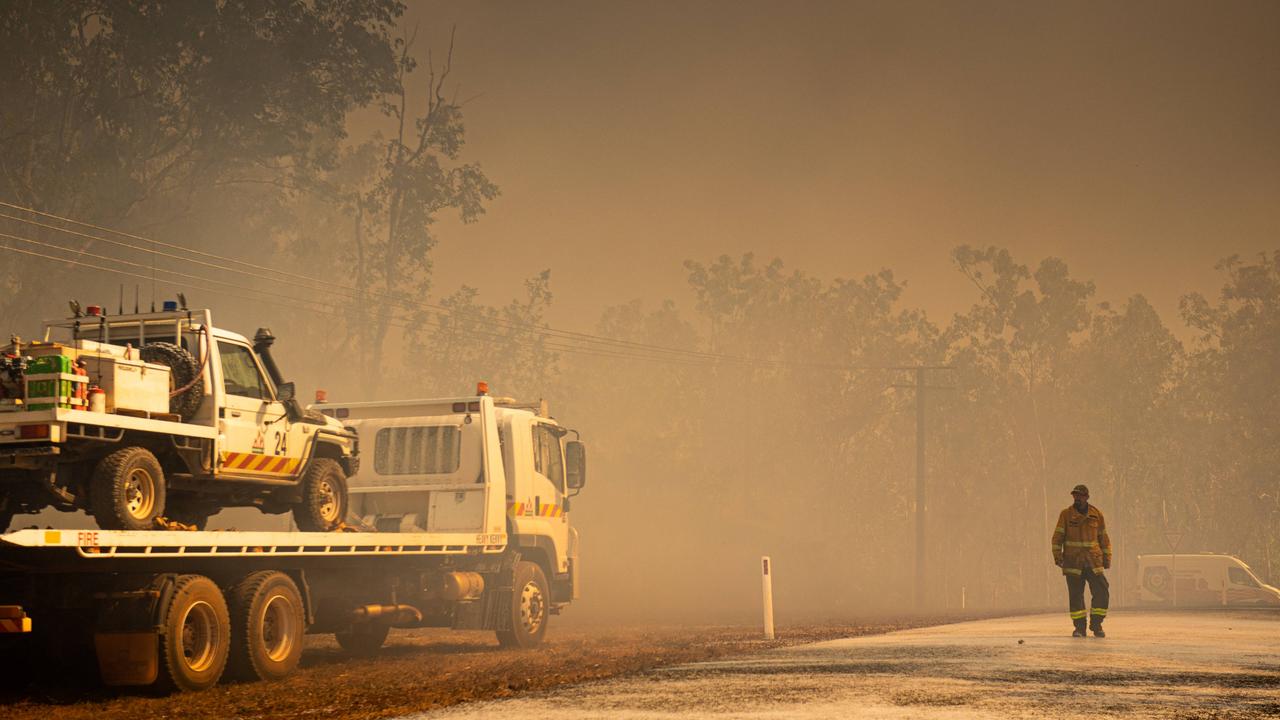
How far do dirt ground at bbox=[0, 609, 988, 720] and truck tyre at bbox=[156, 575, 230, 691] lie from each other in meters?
0.16

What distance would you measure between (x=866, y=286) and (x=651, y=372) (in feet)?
55.6

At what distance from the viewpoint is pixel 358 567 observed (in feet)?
48.6

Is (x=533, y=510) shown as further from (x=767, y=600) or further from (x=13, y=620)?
(x=13, y=620)

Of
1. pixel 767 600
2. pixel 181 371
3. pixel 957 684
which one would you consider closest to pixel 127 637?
pixel 181 371

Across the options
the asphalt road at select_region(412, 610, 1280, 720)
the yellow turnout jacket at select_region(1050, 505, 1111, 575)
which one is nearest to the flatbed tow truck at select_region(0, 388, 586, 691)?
the asphalt road at select_region(412, 610, 1280, 720)

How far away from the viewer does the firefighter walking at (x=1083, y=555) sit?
16.8m

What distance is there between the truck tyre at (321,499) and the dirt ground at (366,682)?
1.58 meters

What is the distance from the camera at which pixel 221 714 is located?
412 inches

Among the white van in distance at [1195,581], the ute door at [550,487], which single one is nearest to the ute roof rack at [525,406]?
the ute door at [550,487]

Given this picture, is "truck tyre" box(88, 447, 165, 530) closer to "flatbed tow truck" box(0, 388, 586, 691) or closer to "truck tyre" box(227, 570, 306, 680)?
"flatbed tow truck" box(0, 388, 586, 691)

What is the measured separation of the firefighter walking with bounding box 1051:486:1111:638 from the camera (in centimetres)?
1675

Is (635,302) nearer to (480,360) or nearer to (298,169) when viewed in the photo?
(480,360)

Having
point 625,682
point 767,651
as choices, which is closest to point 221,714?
point 625,682

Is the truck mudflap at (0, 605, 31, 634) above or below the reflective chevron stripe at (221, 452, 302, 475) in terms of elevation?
below
